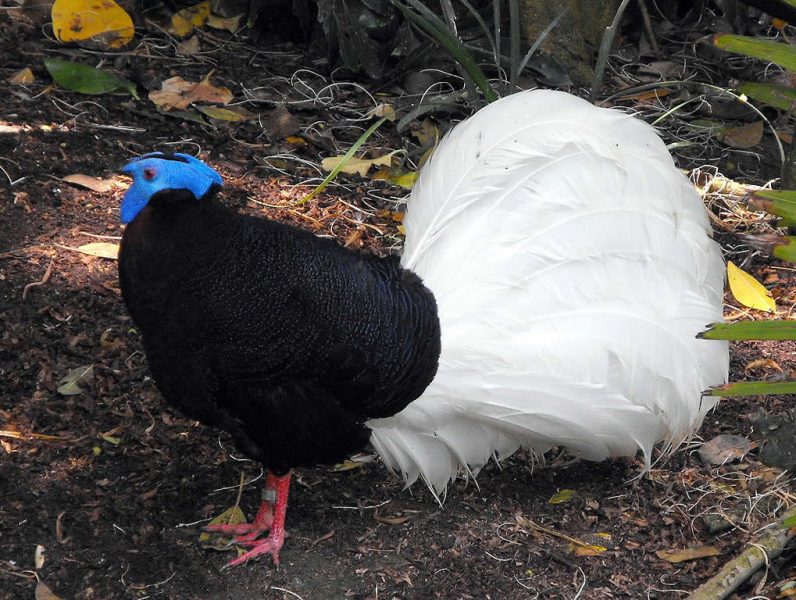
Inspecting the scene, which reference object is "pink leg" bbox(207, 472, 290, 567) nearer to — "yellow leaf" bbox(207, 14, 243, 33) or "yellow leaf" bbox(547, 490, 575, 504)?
"yellow leaf" bbox(547, 490, 575, 504)

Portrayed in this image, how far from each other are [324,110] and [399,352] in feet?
9.24

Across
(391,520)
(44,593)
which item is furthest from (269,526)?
(44,593)

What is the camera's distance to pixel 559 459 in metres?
3.97

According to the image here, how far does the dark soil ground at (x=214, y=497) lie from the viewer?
11.1 ft

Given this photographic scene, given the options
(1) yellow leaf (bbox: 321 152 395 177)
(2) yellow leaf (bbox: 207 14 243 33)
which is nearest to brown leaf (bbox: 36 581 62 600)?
(1) yellow leaf (bbox: 321 152 395 177)

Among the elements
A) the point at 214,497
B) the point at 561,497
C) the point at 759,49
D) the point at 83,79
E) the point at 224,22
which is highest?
the point at 759,49

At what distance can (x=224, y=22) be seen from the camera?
6219mm

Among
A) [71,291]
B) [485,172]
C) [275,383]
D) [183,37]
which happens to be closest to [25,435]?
[71,291]

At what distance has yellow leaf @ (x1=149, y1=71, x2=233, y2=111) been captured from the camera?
5504mm

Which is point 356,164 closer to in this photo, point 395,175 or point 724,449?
point 395,175

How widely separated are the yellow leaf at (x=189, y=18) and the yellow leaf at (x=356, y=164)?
1474 millimetres

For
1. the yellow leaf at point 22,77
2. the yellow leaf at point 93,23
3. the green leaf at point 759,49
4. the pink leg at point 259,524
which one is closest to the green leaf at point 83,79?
the yellow leaf at point 22,77

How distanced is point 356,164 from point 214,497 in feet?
7.47

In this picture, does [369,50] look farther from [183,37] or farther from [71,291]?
[71,291]
